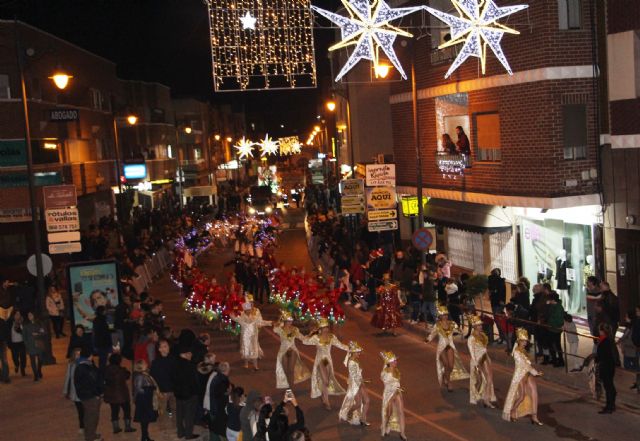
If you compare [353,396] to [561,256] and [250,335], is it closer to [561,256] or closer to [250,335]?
[250,335]

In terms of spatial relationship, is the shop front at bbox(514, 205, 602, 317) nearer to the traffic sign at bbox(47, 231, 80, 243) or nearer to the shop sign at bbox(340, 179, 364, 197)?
the shop sign at bbox(340, 179, 364, 197)

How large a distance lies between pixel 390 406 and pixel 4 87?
27810 millimetres

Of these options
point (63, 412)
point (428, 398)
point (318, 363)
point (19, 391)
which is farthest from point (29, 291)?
point (428, 398)

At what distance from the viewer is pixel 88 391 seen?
13.2 meters

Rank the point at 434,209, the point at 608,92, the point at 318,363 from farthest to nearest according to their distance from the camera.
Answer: the point at 434,209, the point at 608,92, the point at 318,363

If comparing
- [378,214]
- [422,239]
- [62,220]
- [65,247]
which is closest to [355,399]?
[422,239]

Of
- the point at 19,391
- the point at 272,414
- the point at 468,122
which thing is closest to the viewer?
the point at 272,414

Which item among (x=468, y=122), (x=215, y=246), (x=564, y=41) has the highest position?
(x=564, y=41)

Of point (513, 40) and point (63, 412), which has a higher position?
point (513, 40)

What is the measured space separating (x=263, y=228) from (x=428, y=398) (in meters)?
27.3

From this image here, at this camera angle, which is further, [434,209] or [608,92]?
[434,209]

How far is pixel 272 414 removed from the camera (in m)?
10.3

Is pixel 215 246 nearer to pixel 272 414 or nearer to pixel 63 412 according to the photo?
pixel 63 412

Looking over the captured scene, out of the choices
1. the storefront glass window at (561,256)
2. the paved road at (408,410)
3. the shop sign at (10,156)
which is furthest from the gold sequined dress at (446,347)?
the shop sign at (10,156)
